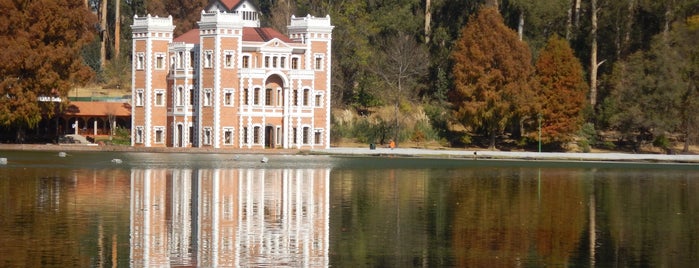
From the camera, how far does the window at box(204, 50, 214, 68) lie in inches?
3937

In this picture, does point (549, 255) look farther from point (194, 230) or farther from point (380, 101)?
point (380, 101)

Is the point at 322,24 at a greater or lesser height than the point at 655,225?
greater

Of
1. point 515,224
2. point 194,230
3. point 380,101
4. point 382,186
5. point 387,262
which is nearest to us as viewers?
point 387,262

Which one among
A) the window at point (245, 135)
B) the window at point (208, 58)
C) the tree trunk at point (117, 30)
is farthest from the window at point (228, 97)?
the tree trunk at point (117, 30)

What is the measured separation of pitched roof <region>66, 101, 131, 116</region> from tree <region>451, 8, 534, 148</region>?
1054 inches

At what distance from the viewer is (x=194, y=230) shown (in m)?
39.4

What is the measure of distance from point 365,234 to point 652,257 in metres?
8.37

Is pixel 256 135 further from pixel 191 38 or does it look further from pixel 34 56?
pixel 34 56

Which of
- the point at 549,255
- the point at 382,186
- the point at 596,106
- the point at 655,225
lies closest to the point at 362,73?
the point at 596,106

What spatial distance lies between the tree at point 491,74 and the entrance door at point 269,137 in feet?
44.8

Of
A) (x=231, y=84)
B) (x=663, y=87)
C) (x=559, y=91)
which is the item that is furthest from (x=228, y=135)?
(x=663, y=87)

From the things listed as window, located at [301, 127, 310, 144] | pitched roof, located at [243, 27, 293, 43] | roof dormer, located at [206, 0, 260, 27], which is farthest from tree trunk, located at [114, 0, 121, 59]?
window, located at [301, 127, 310, 144]

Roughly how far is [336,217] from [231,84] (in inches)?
2226

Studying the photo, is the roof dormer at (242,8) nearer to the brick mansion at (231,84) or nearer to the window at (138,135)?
the brick mansion at (231,84)
